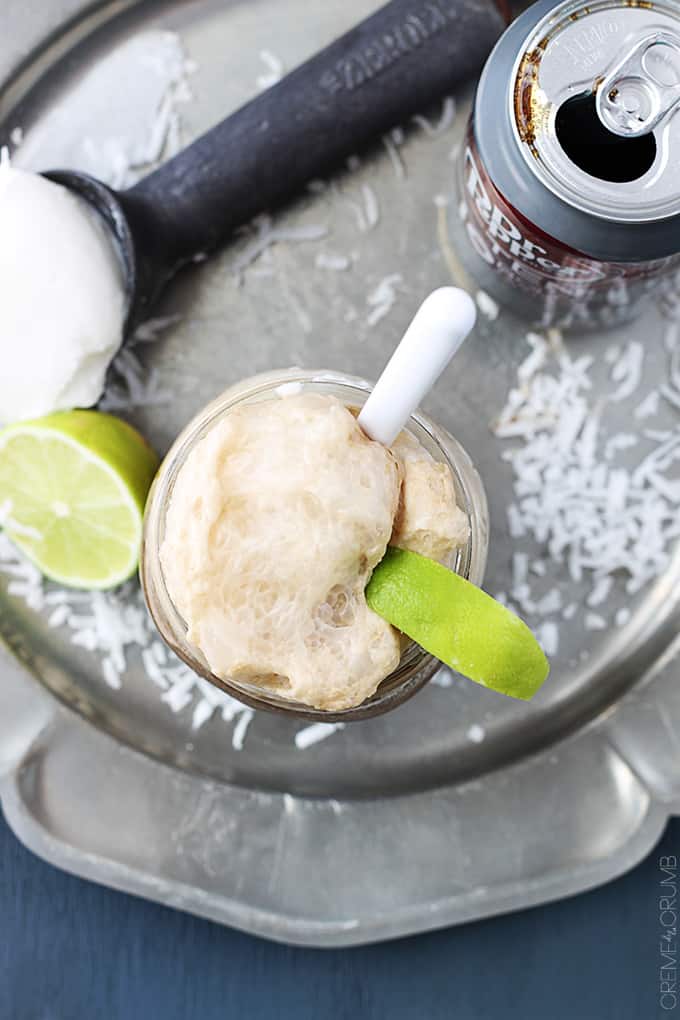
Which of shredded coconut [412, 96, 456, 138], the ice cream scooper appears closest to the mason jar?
the ice cream scooper

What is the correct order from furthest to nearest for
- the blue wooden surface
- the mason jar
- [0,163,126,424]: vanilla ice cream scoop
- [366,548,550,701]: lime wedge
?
the blue wooden surface → [0,163,126,424]: vanilla ice cream scoop → the mason jar → [366,548,550,701]: lime wedge

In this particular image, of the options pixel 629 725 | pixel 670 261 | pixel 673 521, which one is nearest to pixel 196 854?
pixel 629 725

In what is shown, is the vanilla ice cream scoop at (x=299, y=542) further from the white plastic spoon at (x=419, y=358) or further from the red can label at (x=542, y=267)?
the red can label at (x=542, y=267)

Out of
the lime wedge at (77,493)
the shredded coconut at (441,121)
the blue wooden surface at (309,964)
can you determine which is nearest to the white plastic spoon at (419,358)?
the lime wedge at (77,493)

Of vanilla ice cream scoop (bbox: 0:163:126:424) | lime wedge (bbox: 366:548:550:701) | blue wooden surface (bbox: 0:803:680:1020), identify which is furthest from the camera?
blue wooden surface (bbox: 0:803:680:1020)

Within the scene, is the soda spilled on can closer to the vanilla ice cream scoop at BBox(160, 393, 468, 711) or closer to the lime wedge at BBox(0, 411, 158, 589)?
the vanilla ice cream scoop at BBox(160, 393, 468, 711)

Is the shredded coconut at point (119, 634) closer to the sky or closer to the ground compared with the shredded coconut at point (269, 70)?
closer to the ground
